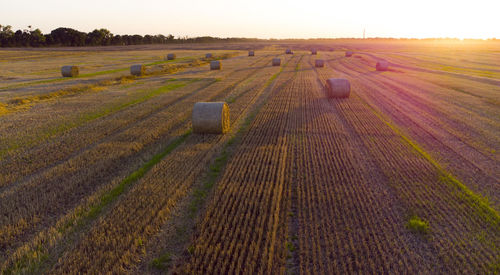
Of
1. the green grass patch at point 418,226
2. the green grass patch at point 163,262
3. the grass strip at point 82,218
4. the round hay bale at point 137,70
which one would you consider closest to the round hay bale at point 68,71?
the round hay bale at point 137,70

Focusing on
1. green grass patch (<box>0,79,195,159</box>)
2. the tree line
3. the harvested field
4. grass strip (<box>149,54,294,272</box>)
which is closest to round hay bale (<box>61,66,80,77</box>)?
green grass patch (<box>0,79,195,159</box>)

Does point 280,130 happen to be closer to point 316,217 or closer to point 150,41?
point 316,217

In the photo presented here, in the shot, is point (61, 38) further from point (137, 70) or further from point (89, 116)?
point (89, 116)

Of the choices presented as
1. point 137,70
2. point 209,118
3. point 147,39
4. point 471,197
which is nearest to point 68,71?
point 137,70

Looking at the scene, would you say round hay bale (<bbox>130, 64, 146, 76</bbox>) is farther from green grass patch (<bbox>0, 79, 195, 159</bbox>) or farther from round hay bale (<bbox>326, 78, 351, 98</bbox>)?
round hay bale (<bbox>326, 78, 351, 98</bbox>)

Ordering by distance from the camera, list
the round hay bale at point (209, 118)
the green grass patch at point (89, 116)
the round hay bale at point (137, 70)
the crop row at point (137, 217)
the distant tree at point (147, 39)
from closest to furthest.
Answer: the crop row at point (137, 217)
the green grass patch at point (89, 116)
the round hay bale at point (209, 118)
the round hay bale at point (137, 70)
the distant tree at point (147, 39)

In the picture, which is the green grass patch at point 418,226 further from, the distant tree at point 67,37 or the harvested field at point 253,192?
the distant tree at point 67,37

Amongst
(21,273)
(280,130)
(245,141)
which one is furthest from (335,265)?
(280,130)

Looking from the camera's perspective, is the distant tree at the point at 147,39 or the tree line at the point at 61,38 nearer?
the tree line at the point at 61,38
